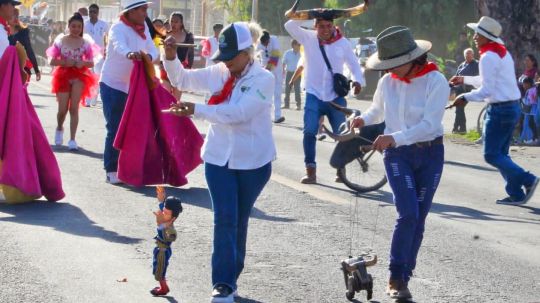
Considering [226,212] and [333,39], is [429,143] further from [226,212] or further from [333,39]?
[333,39]

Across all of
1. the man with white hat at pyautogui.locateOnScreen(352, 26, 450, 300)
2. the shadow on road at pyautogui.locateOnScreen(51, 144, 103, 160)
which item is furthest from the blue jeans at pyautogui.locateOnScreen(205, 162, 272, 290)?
the shadow on road at pyautogui.locateOnScreen(51, 144, 103, 160)

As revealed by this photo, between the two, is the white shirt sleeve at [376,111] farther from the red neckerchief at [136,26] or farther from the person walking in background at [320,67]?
the person walking in background at [320,67]

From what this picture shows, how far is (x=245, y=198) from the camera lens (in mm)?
7512

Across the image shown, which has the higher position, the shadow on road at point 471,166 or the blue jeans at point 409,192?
the blue jeans at point 409,192

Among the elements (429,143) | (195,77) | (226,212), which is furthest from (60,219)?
(429,143)

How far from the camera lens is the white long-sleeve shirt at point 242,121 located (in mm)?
7180

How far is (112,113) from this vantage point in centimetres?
1316

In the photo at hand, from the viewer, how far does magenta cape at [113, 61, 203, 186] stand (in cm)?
1259

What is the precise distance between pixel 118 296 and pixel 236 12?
46628 millimetres

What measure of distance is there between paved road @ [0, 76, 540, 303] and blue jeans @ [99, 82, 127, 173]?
27cm

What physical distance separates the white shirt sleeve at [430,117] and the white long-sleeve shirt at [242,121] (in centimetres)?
83

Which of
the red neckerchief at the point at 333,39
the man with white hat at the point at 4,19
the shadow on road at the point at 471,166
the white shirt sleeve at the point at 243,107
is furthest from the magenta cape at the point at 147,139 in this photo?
the shadow on road at the point at 471,166

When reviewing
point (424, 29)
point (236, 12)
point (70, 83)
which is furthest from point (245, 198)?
point (236, 12)

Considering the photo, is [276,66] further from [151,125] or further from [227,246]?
[227,246]
